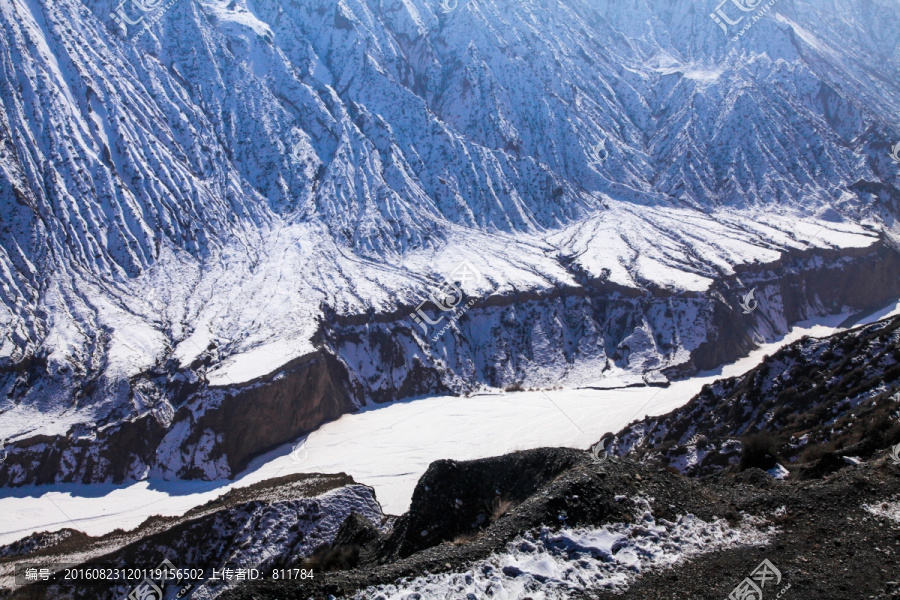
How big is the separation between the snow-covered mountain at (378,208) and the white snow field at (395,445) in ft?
6.23

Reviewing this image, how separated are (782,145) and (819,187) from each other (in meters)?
7.36

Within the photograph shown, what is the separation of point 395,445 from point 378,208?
33.2m

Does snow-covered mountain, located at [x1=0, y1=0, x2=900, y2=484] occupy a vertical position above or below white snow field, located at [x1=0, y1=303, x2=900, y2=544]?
above

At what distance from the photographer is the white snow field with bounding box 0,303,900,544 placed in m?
34.5

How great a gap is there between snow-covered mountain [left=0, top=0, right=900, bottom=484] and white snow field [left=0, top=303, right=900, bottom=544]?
1899 mm

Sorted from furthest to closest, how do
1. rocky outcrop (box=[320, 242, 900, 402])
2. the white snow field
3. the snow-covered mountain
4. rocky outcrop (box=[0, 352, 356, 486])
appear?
1. rocky outcrop (box=[320, 242, 900, 402])
2. the snow-covered mountain
3. rocky outcrop (box=[0, 352, 356, 486])
4. the white snow field

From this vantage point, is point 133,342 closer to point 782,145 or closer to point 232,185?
point 232,185

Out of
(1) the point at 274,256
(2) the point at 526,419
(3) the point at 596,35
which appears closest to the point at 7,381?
(1) the point at 274,256

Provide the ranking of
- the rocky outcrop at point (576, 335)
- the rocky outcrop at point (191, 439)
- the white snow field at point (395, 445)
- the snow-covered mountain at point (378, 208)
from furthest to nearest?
the rocky outcrop at point (576, 335) → the snow-covered mountain at point (378, 208) → the rocky outcrop at point (191, 439) → the white snow field at point (395, 445)

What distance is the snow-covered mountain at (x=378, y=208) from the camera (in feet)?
146

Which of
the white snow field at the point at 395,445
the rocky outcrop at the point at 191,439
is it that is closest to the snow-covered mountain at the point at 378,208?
Result: the rocky outcrop at the point at 191,439

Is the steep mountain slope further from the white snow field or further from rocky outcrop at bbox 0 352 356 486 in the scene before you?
rocky outcrop at bbox 0 352 356 486

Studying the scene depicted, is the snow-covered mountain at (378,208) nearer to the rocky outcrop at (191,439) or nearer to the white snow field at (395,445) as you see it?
the rocky outcrop at (191,439)

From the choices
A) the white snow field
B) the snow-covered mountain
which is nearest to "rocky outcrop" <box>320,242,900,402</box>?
the snow-covered mountain
